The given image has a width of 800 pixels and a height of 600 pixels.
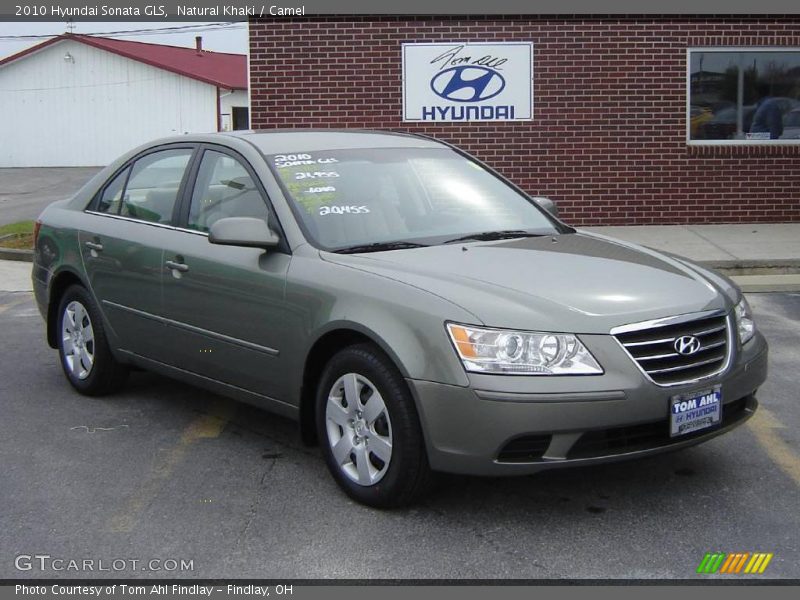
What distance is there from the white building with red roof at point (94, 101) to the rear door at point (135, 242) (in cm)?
3400

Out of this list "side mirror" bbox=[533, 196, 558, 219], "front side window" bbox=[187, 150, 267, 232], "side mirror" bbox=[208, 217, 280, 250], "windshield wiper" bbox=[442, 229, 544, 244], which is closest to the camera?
"side mirror" bbox=[208, 217, 280, 250]

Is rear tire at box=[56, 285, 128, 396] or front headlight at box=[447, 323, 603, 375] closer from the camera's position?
front headlight at box=[447, 323, 603, 375]

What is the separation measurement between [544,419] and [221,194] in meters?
2.30

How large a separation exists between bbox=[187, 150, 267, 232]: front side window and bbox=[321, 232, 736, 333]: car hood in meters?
0.66

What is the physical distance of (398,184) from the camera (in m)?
5.54

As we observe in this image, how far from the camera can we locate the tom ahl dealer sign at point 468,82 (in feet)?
45.1

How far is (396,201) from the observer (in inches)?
213

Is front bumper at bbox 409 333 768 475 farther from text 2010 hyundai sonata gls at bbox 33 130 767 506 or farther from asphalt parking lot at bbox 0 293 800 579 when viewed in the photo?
asphalt parking lot at bbox 0 293 800 579

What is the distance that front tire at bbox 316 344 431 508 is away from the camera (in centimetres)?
433

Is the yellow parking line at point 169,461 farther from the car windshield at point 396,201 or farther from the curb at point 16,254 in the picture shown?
the curb at point 16,254

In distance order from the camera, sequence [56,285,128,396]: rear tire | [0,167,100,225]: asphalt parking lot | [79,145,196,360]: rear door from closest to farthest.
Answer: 1. [79,145,196,360]: rear door
2. [56,285,128,396]: rear tire
3. [0,167,100,225]: asphalt parking lot

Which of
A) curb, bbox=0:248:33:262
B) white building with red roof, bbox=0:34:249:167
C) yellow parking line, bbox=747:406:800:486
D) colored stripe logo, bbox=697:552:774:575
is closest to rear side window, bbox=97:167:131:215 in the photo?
yellow parking line, bbox=747:406:800:486

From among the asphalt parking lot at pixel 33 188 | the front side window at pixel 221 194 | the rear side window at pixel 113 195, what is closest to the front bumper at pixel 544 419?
the front side window at pixel 221 194
